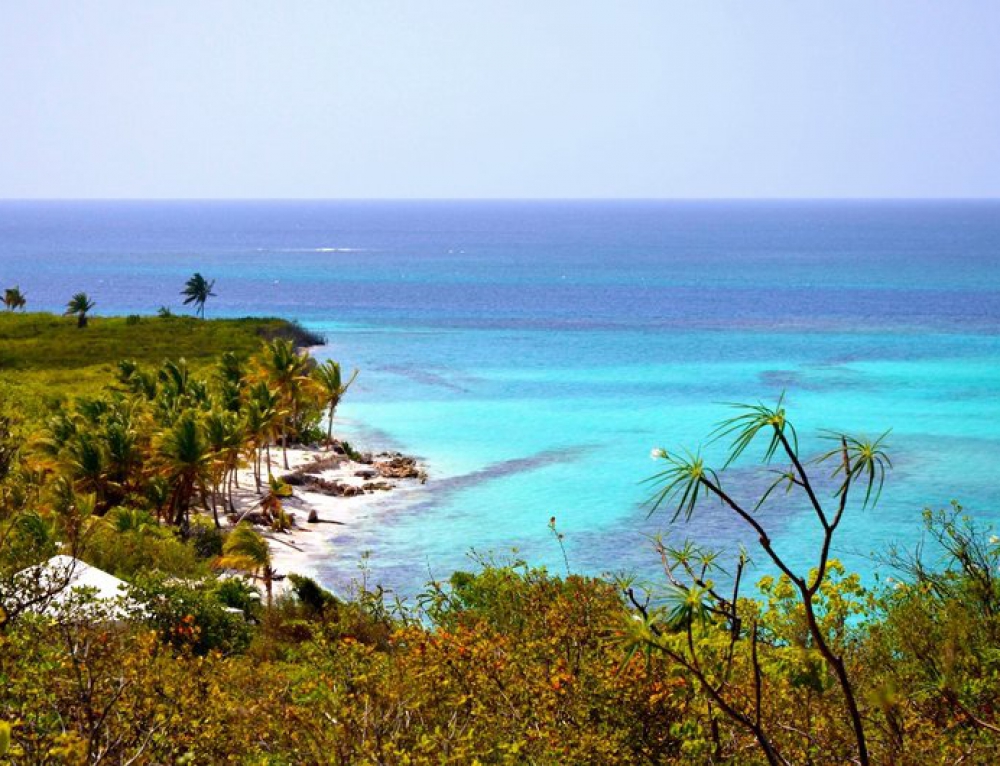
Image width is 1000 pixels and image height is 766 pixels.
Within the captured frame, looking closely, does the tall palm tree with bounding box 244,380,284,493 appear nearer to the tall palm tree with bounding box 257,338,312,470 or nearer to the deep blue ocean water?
the tall palm tree with bounding box 257,338,312,470

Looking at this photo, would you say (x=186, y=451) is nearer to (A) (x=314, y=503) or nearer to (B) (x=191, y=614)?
(A) (x=314, y=503)

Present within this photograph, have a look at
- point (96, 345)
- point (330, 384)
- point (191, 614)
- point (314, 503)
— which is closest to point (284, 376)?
point (330, 384)

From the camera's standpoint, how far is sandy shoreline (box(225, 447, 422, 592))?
39.0 metres

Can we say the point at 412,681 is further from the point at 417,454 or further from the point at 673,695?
the point at 417,454

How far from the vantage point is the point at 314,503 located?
1802 inches

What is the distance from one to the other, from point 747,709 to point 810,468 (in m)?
38.9

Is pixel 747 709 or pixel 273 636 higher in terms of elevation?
pixel 747 709

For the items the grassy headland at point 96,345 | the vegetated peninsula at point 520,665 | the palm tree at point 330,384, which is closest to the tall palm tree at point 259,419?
the palm tree at point 330,384

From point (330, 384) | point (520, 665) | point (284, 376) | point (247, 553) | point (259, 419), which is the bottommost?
point (247, 553)

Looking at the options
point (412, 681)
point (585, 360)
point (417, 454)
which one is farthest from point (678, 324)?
point (412, 681)

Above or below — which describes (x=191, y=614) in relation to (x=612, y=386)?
above

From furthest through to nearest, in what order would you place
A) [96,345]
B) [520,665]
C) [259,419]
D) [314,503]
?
[96,345] < [314,503] < [259,419] < [520,665]

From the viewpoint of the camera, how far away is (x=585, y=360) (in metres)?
84.6

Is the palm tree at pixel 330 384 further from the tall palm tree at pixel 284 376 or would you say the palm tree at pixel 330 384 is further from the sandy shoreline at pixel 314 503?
the sandy shoreline at pixel 314 503
